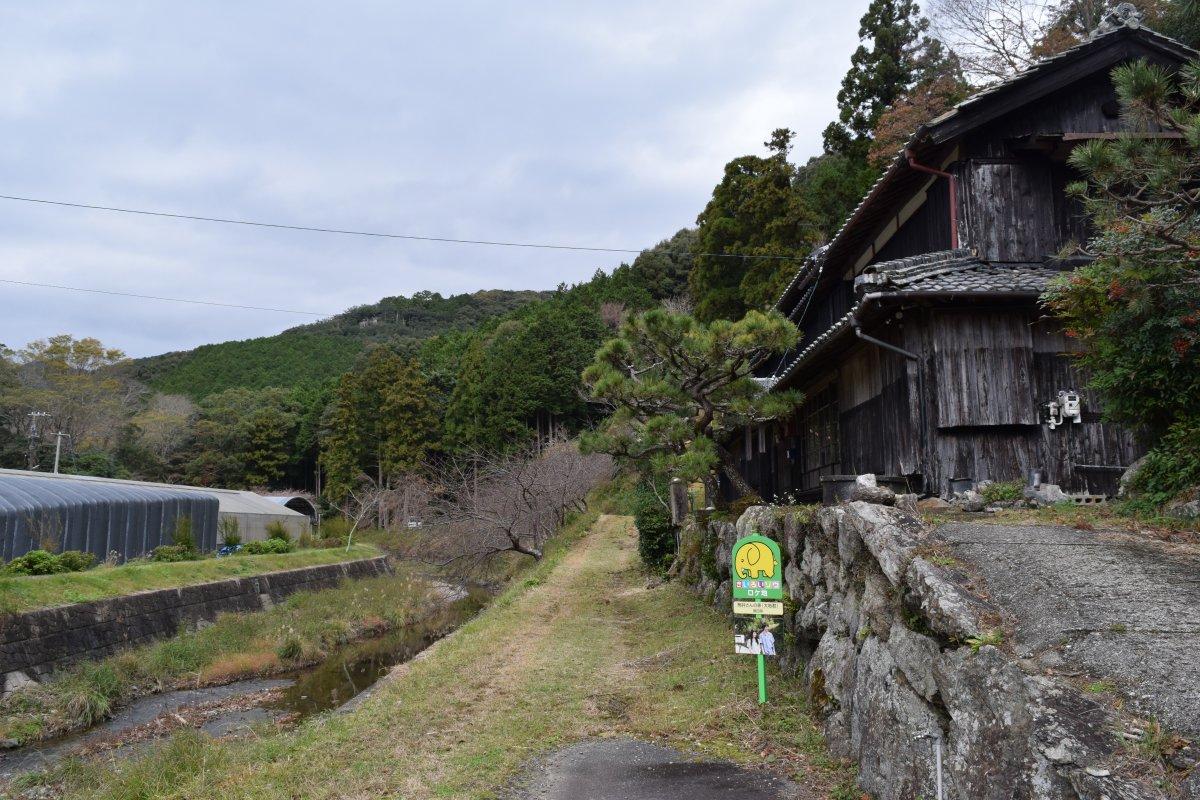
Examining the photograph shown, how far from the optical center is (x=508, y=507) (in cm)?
2808

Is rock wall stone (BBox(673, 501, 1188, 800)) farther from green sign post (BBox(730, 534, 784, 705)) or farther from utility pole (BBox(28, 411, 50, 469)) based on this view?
utility pole (BBox(28, 411, 50, 469))

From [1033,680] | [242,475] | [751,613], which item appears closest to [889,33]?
[751,613]

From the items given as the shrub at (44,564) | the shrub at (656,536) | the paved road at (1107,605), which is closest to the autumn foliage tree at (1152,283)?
the paved road at (1107,605)

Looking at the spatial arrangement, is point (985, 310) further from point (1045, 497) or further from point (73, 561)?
point (73, 561)

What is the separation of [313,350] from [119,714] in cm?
7068

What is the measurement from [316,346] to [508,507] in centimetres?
6067

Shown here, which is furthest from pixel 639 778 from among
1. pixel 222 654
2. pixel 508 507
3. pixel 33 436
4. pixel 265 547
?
pixel 33 436

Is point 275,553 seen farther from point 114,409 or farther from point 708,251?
point 114,409

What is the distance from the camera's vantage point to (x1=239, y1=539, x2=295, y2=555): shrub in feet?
94.5

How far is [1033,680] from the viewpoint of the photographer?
12.6 ft

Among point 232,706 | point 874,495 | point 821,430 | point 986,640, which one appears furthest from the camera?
point 232,706

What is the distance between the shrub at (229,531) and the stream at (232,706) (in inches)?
502

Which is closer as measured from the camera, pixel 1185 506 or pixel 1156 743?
pixel 1156 743

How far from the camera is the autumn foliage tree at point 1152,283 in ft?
21.2
